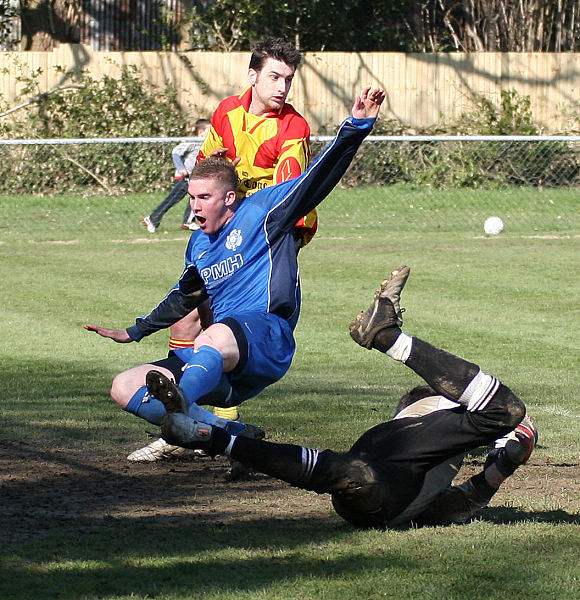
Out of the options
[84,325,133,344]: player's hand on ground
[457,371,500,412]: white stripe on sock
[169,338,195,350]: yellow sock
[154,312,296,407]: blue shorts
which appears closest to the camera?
[457,371,500,412]: white stripe on sock

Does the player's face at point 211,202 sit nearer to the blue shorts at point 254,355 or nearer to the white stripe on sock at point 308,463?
the blue shorts at point 254,355

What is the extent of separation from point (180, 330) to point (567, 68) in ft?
69.3

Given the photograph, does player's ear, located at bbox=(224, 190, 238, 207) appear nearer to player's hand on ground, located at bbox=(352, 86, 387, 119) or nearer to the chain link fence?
player's hand on ground, located at bbox=(352, 86, 387, 119)

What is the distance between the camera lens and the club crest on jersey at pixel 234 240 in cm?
546

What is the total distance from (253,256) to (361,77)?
824 inches

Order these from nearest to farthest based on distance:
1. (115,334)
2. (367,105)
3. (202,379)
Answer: (202,379) < (367,105) < (115,334)

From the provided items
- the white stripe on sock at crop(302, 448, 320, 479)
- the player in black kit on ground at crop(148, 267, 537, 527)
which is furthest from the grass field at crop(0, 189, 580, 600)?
the white stripe on sock at crop(302, 448, 320, 479)

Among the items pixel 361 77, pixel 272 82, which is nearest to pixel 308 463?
pixel 272 82

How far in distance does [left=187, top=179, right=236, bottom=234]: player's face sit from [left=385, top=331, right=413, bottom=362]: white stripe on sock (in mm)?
1297

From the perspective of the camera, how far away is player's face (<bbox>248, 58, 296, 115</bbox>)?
652 cm

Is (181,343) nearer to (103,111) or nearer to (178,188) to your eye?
(178,188)

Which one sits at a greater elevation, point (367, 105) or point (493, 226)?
point (367, 105)

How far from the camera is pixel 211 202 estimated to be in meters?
5.46

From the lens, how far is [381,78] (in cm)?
2573
